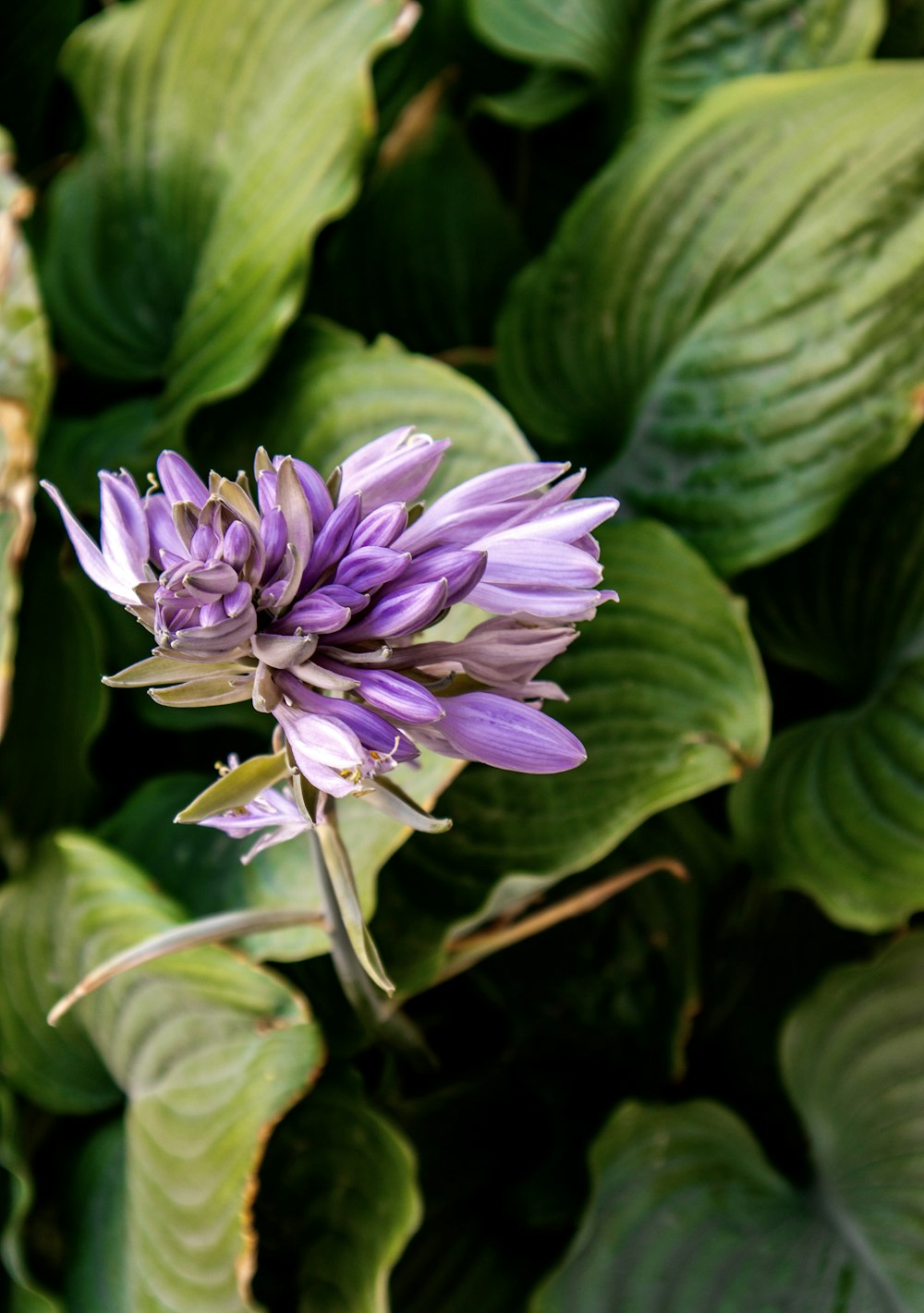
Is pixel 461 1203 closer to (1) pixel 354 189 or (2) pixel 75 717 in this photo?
(2) pixel 75 717

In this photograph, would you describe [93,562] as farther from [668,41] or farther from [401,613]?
[668,41]

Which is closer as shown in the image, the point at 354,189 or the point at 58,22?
the point at 354,189

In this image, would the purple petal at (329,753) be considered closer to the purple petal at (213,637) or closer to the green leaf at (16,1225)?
the purple petal at (213,637)

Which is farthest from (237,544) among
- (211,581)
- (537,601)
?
(537,601)

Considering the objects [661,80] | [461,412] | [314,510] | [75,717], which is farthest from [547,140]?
[314,510]

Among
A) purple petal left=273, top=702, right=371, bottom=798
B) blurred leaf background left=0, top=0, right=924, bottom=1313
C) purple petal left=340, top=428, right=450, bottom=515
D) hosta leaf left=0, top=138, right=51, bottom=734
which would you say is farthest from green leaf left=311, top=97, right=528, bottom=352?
purple petal left=273, top=702, right=371, bottom=798

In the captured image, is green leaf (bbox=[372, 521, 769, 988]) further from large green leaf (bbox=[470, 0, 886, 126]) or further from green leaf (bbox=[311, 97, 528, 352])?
large green leaf (bbox=[470, 0, 886, 126])

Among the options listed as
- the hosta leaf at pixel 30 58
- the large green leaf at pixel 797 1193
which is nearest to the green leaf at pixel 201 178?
the hosta leaf at pixel 30 58
